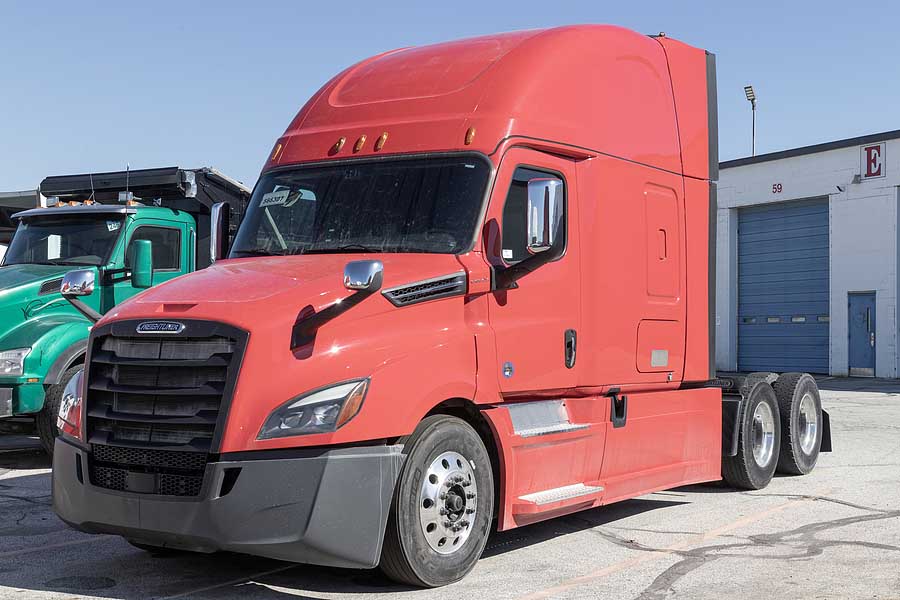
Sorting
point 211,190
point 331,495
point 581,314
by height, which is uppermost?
point 211,190

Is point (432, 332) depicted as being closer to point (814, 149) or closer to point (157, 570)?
point (157, 570)

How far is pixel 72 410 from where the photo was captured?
6.19 meters

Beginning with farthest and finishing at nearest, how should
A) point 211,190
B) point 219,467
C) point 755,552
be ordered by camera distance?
point 211,190 < point 755,552 < point 219,467

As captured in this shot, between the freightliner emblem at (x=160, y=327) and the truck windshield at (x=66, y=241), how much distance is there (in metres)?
5.90

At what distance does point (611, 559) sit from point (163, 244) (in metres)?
6.84

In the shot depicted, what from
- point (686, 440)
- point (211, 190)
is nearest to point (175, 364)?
point (686, 440)

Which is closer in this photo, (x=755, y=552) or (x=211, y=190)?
(x=755, y=552)

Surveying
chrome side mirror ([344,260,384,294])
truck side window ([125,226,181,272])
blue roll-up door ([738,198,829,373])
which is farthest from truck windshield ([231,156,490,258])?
blue roll-up door ([738,198,829,373])

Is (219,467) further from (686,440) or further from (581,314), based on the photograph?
(686,440)

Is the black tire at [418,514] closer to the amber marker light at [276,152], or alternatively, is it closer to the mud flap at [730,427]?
the amber marker light at [276,152]

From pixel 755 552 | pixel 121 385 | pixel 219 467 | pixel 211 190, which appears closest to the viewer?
pixel 219 467

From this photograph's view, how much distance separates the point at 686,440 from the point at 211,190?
6519 mm

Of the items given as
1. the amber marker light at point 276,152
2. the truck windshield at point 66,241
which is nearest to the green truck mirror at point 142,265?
the truck windshield at point 66,241

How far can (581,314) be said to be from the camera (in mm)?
7203
